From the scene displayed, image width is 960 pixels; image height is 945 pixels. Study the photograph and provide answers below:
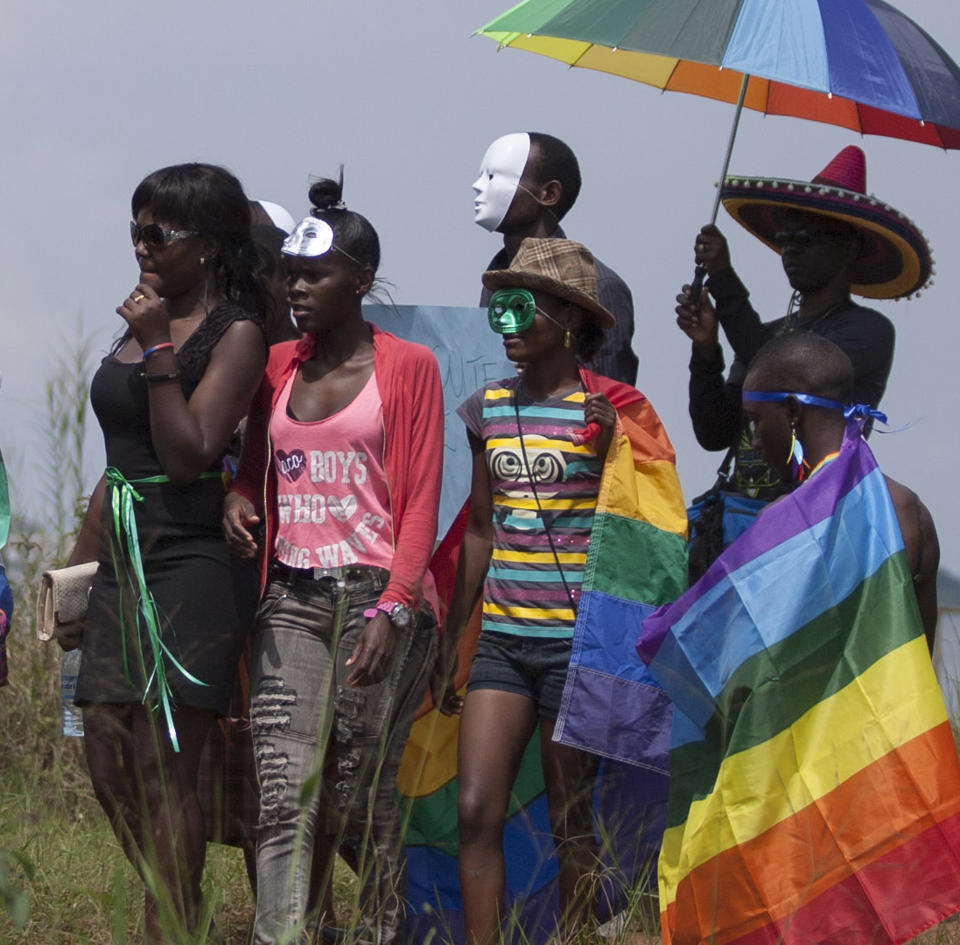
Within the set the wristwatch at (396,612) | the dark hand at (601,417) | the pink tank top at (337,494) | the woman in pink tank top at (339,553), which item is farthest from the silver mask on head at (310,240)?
the wristwatch at (396,612)

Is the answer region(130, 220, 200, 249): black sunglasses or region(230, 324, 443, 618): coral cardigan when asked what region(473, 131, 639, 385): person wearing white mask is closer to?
region(230, 324, 443, 618): coral cardigan

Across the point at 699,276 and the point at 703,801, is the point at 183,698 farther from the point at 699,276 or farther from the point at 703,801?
the point at 699,276

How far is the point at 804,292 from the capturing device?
4773 millimetres

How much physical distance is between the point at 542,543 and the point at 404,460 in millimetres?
458

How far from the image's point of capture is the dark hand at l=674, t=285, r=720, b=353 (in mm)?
4637

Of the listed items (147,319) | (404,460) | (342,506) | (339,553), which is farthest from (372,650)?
(147,319)

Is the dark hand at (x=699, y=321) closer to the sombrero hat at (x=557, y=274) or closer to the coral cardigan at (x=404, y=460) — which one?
the sombrero hat at (x=557, y=274)

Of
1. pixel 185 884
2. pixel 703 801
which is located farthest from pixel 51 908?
pixel 703 801

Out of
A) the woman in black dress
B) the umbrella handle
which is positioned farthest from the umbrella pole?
the woman in black dress

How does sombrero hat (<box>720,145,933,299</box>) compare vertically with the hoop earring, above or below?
above

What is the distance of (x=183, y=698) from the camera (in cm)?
375

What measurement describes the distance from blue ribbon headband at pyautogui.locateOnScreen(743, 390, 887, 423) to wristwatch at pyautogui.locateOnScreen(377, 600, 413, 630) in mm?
1036

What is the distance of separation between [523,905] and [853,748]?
4.42 ft

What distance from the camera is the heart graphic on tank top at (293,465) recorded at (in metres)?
4.07
